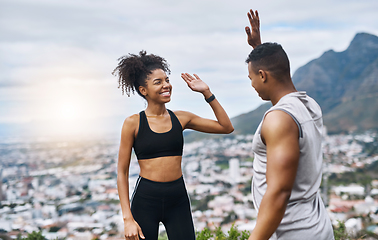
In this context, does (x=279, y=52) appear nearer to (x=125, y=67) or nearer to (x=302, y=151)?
(x=302, y=151)

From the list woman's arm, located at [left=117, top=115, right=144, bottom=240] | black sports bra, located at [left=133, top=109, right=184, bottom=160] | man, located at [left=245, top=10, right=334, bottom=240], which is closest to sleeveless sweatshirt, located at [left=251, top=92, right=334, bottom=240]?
man, located at [left=245, top=10, right=334, bottom=240]

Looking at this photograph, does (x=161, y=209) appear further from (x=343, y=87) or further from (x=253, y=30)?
(x=343, y=87)

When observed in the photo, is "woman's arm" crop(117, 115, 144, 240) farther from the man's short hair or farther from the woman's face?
the man's short hair

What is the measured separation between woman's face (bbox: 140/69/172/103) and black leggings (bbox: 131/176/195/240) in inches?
26.1

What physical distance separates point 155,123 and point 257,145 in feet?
3.85

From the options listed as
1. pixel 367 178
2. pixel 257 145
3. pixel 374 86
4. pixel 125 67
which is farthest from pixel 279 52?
pixel 374 86

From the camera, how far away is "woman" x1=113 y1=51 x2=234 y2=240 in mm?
2412

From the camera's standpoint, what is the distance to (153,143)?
242cm

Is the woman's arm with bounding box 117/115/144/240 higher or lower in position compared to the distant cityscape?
higher

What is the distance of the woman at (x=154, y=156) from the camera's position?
7.91 ft

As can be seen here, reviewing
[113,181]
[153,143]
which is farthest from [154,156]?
[113,181]

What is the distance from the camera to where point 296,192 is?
1491mm

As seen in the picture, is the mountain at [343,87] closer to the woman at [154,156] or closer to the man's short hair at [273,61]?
the woman at [154,156]

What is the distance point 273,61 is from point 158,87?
109 centimetres
